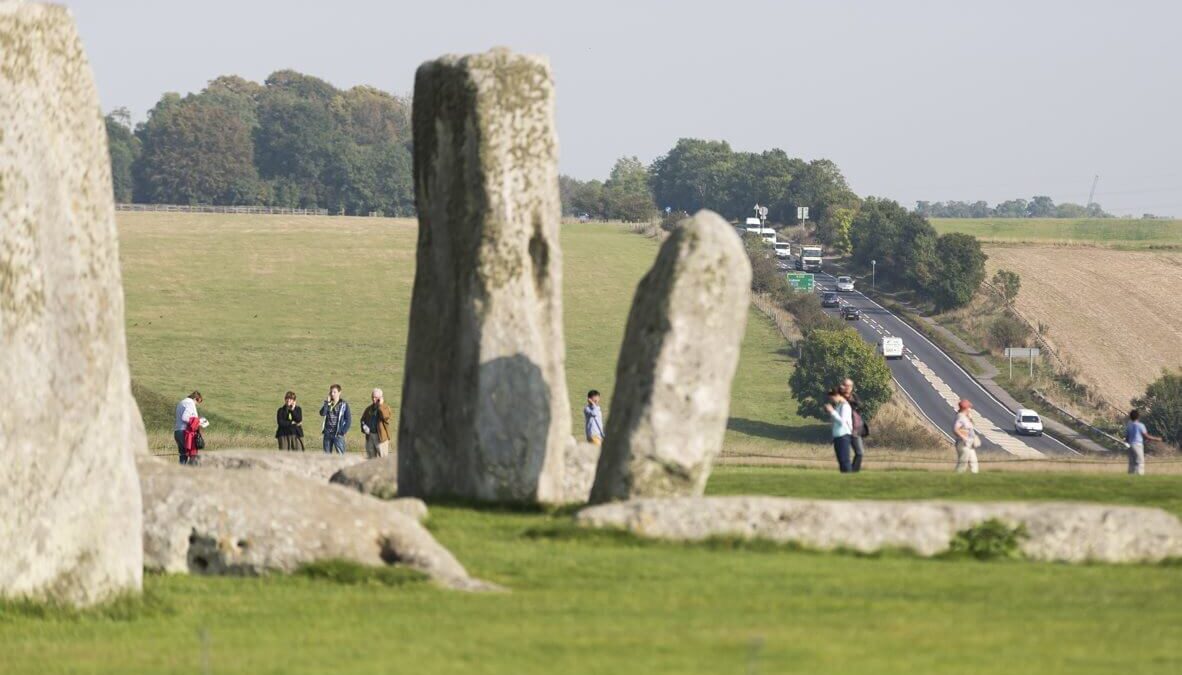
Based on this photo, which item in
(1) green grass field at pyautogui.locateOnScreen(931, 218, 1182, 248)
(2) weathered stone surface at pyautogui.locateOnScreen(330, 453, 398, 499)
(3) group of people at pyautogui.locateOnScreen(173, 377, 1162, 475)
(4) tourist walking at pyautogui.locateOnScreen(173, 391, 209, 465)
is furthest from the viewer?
(1) green grass field at pyautogui.locateOnScreen(931, 218, 1182, 248)

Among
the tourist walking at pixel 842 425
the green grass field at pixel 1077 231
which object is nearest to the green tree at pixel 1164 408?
the tourist walking at pixel 842 425

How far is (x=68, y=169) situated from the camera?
1585cm

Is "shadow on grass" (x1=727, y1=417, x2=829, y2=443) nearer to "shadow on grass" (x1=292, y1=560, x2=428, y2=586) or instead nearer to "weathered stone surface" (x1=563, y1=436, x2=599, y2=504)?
"weathered stone surface" (x1=563, y1=436, x2=599, y2=504)

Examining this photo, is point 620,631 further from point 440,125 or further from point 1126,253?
point 1126,253

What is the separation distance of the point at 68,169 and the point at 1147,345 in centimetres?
9568

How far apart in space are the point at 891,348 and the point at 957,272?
19.6m

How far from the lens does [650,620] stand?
14.5 meters

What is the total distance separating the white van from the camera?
10381 cm

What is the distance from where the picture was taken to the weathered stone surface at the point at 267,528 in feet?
58.0

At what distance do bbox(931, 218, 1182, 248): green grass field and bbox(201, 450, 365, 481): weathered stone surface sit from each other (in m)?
124

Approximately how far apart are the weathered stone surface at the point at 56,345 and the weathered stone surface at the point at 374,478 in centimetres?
940

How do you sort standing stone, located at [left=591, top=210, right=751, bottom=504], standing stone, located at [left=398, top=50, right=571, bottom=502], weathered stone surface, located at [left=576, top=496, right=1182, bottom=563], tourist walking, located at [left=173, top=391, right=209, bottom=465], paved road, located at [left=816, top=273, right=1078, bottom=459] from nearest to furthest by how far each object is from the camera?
weathered stone surface, located at [left=576, top=496, right=1182, bottom=563] → standing stone, located at [left=591, top=210, right=751, bottom=504] → standing stone, located at [left=398, top=50, right=571, bottom=502] → tourist walking, located at [left=173, top=391, right=209, bottom=465] → paved road, located at [left=816, top=273, right=1078, bottom=459]

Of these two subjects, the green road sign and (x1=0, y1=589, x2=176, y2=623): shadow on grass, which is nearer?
(x1=0, y1=589, x2=176, y2=623): shadow on grass

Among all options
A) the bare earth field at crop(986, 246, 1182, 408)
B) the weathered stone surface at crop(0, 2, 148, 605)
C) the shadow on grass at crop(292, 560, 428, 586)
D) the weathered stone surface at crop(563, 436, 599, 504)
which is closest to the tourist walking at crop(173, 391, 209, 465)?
the weathered stone surface at crop(563, 436, 599, 504)
